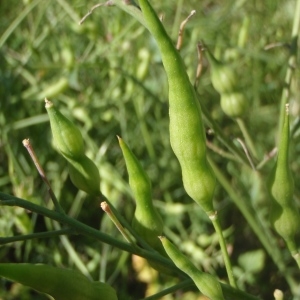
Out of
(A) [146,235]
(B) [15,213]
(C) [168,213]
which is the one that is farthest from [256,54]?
(A) [146,235]

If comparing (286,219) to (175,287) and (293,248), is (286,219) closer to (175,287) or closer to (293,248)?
(293,248)

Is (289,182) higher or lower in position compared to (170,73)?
lower

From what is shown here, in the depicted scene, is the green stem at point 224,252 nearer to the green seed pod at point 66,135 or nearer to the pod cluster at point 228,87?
the green seed pod at point 66,135

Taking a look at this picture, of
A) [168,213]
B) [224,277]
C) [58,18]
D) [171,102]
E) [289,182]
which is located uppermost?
[58,18]

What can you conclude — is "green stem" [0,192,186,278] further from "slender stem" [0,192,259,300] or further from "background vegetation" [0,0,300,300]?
"background vegetation" [0,0,300,300]

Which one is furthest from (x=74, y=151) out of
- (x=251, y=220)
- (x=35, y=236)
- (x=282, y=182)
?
(x=251, y=220)

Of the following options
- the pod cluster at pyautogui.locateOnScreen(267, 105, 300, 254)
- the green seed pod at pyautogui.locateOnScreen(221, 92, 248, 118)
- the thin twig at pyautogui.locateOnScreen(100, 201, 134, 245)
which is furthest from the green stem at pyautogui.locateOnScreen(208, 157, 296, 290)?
the thin twig at pyautogui.locateOnScreen(100, 201, 134, 245)

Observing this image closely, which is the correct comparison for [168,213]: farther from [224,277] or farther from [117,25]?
[117,25]
